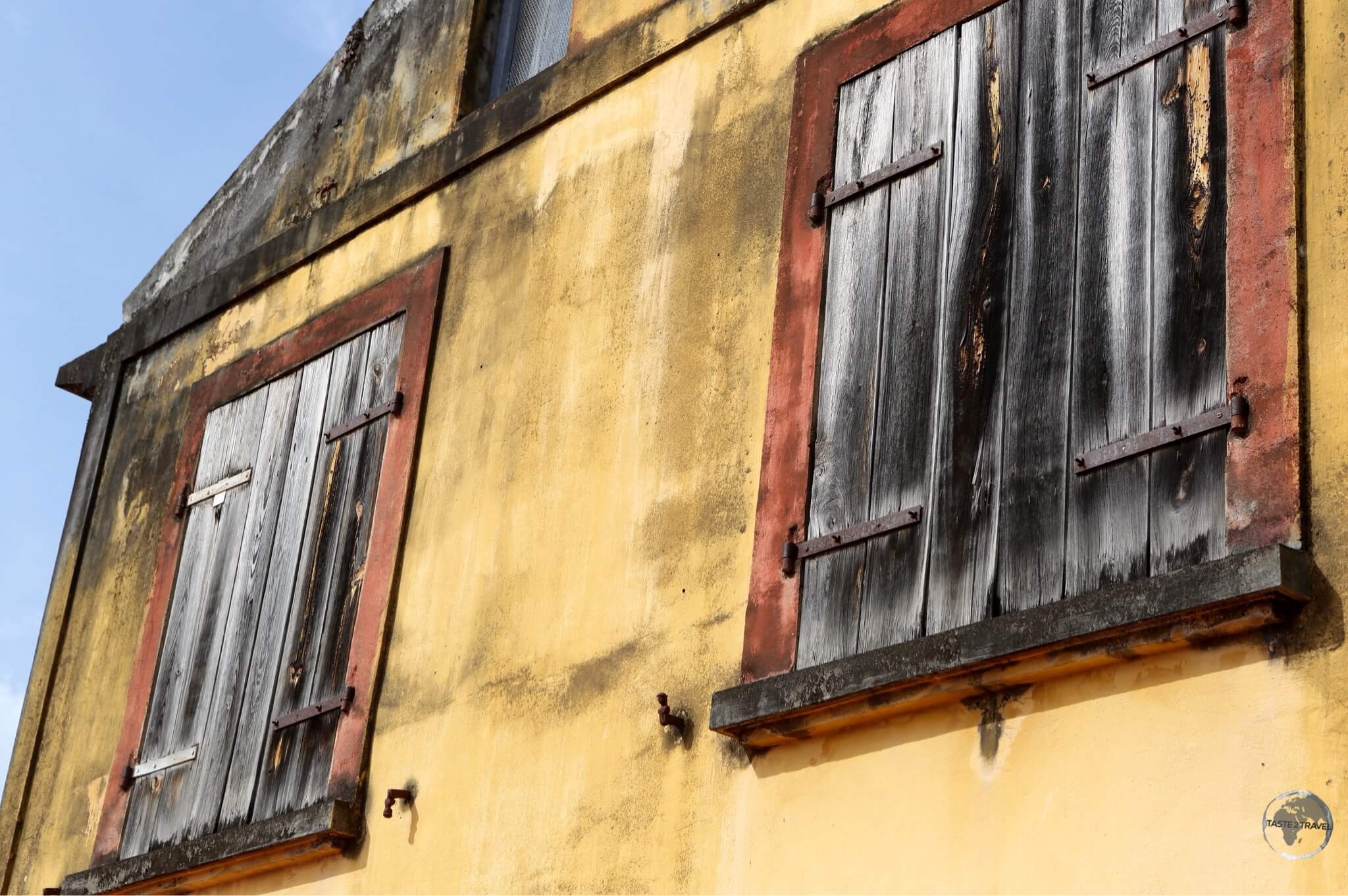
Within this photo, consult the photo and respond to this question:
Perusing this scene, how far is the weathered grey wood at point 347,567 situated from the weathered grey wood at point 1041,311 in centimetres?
273

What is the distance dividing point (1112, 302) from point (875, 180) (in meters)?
1.07

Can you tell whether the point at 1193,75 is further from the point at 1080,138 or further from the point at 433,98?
the point at 433,98

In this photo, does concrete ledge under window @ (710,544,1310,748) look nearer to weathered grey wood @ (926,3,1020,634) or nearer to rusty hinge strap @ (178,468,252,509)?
weathered grey wood @ (926,3,1020,634)

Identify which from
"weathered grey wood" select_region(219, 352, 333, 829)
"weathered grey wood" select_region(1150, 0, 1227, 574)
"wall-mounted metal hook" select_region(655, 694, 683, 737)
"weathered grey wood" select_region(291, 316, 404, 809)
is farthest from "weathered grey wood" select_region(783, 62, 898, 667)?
"weathered grey wood" select_region(219, 352, 333, 829)

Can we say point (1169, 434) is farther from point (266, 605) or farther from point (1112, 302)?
point (266, 605)

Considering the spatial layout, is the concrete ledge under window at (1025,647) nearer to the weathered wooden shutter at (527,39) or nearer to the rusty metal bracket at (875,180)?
the rusty metal bracket at (875,180)

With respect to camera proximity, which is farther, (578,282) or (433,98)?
(433,98)

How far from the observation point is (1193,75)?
189 inches

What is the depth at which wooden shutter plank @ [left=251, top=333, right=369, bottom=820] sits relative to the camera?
6.61 m

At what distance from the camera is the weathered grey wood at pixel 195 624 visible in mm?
7066

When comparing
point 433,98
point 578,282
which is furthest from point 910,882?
point 433,98

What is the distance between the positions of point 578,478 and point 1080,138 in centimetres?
196

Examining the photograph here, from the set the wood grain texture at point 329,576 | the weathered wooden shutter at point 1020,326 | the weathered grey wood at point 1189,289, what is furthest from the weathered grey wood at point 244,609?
the weathered grey wood at point 1189,289

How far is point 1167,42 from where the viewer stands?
4898 mm
